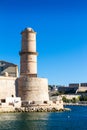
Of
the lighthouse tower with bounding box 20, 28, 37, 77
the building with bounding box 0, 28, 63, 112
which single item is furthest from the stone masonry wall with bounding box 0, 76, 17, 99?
the lighthouse tower with bounding box 20, 28, 37, 77

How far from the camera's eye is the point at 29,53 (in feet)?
200

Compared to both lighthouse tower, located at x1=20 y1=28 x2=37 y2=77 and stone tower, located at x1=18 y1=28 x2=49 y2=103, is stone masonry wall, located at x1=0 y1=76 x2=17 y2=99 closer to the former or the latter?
stone tower, located at x1=18 y1=28 x2=49 y2=103

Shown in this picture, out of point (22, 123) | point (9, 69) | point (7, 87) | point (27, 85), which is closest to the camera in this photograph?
point (22, 123)

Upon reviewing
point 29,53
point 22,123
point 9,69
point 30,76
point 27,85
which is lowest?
point 22,123

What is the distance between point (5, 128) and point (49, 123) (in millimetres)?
6229

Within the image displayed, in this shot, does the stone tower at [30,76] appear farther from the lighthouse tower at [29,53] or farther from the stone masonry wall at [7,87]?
the stone masonry wall at [7,87]

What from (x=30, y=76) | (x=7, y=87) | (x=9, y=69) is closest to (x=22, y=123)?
(x=7, y=87)

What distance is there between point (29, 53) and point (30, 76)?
2.94 metres

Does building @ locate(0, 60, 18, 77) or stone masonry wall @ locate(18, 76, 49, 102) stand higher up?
building @ locate(0, 60, 18, 77)

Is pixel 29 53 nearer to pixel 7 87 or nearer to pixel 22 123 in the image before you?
pixel 7 87

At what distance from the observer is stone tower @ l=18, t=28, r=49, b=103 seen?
5906cm

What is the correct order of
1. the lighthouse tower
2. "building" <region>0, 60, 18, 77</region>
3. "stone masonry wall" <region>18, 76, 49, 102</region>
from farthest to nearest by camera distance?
"building" <region>0, 60, 18, 77</region>
the lighthouse tower
"stone masonry wall" <region>18, 76, 49, 102</region>

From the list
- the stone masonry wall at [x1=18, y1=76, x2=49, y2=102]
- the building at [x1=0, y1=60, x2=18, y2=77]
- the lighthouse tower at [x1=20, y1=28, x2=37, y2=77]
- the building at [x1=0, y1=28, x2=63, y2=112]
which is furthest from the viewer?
the building at [x1=0, y1=60, x2=18, y2=77]

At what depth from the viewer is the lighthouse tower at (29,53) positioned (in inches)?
2397
